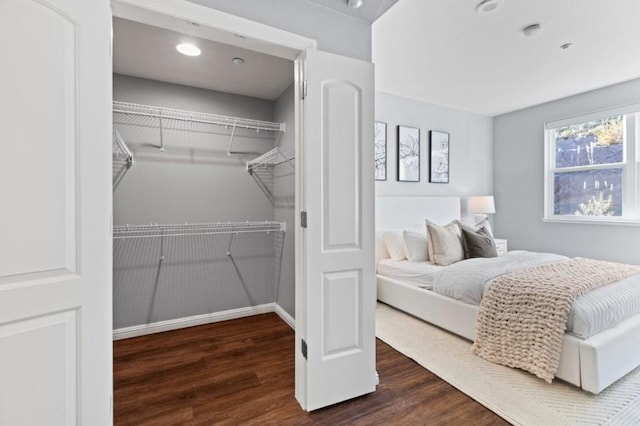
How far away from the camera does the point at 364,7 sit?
1.79m

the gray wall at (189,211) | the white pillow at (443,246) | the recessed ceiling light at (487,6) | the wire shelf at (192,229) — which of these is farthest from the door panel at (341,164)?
the white pillow at (443,246)

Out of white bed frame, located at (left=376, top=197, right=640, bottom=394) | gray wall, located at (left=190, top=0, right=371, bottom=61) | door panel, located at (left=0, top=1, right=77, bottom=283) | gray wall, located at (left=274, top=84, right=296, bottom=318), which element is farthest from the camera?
gray wall, located at (left=274, top=84, right=296, bottom=318)

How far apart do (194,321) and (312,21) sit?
9.34 ft

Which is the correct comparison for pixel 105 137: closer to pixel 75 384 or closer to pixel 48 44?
pixel 48 44

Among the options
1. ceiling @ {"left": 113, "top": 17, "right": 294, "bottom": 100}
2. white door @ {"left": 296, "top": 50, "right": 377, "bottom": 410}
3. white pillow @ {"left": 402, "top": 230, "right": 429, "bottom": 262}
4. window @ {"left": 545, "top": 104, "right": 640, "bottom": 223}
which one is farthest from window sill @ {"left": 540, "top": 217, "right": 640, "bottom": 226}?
ceiling @ {"left": 113, "top": 17, "right": 294, "bottom": 100}

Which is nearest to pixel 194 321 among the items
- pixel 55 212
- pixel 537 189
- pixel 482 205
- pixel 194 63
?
pixel 55 212

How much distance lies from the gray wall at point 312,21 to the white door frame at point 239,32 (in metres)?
0.05

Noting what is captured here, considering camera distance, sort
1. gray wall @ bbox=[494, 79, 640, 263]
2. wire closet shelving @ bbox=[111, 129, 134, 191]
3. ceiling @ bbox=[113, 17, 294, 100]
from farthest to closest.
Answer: gray wall @ bbox=[494, 79, 640, 263] → wire closet shelving @ bbox=[111, 129, 134, 191] → ceiling @ bbox=[113, 17, 294, 100]

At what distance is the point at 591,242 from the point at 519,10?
337 cm

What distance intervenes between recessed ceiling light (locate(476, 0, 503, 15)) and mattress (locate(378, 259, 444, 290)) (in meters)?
2.27

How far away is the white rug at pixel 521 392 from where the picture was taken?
1.64 m

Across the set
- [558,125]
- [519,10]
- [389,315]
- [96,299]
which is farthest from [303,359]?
[558,125]

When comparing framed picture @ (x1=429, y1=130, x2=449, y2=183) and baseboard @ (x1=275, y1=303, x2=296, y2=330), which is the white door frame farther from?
framed picture @ (x1=429, y1=130, x2=449, y2=183)

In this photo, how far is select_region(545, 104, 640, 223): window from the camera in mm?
3670
